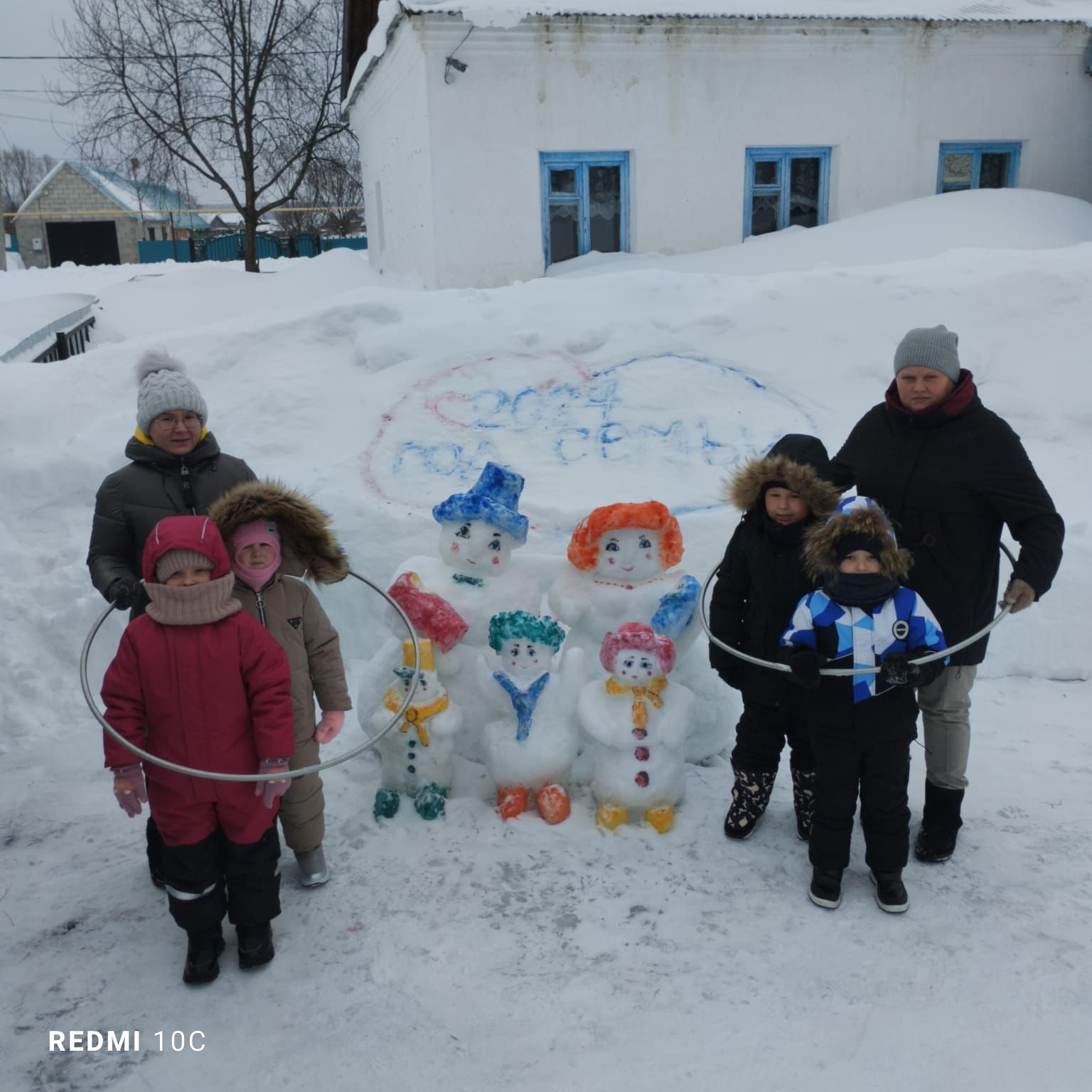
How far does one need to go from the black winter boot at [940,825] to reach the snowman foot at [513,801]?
1.47 m

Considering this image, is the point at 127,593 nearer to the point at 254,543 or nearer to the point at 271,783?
the point at 254,543

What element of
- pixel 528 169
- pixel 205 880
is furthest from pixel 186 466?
pixel 528 169

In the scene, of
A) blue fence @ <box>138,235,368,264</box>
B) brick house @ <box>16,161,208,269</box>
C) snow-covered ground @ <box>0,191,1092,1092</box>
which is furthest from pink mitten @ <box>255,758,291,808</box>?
brick house @ <box>16,161,208,269</box>

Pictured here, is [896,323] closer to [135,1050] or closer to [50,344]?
[135,1050]

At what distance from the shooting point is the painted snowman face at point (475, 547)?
3.78 m

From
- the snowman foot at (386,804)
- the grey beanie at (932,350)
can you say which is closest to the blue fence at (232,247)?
the snowman foot at (386,804)

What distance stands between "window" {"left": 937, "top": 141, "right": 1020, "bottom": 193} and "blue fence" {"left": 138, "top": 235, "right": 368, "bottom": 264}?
79.7ft

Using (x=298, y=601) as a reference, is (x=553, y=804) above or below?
below

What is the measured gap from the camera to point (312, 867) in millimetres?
3379

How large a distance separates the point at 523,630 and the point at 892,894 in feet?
5.11

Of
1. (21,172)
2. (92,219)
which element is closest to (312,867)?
(92,219)

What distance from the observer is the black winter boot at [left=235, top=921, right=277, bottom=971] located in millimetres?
2988

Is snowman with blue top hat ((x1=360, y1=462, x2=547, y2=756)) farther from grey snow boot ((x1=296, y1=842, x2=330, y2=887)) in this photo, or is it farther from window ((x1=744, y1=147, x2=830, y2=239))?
window ((x1=744, y1=147, x2=830, y2=239))

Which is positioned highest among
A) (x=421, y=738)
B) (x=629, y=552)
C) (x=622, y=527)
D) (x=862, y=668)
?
(x=622, y=527)
